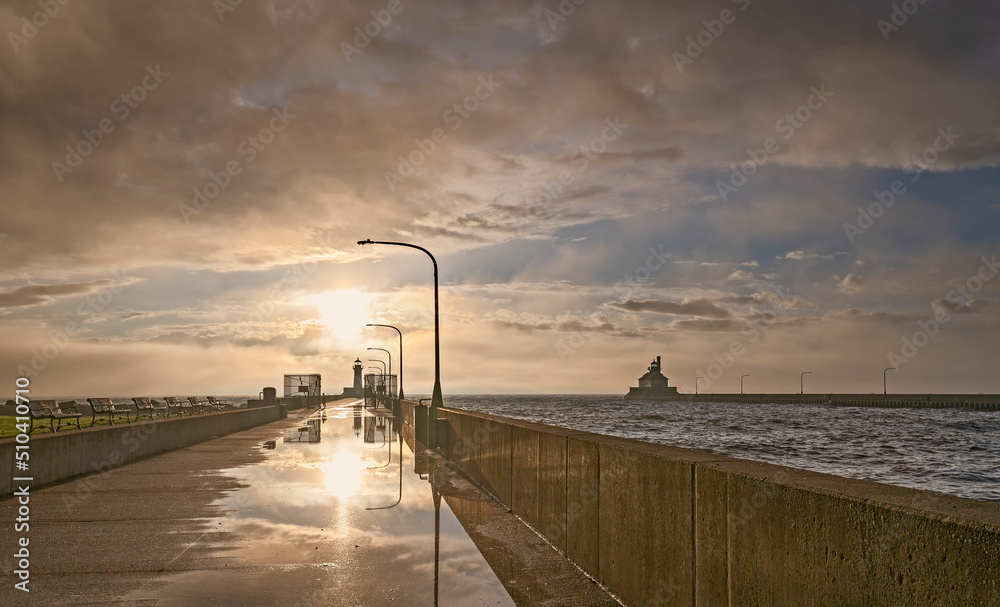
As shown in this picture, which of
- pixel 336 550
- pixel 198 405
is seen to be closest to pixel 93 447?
pixel 336 550

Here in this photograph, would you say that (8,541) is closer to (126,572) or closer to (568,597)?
(126,572)

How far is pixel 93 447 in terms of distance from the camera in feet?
46.2

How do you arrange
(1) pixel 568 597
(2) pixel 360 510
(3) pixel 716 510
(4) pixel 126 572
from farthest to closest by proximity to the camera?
(2) pixel 360 510
(4) pixel 126 572
(1) pixel 568 597
(3) pixel 716 510

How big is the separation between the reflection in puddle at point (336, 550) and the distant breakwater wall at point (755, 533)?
1.09 meters

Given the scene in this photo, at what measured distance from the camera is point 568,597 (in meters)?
6.03

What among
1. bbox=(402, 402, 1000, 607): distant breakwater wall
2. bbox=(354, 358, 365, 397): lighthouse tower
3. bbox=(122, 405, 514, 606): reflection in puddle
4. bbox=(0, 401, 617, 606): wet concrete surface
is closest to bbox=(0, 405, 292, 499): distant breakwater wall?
bbox=(0, 401, 617, 606): wet concrete surface

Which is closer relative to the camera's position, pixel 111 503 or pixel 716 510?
pixel 716 510

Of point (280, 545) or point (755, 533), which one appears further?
point (280, 545)

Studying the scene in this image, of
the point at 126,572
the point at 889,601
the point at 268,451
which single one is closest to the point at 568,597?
the point at 889,601

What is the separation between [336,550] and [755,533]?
4814 mm

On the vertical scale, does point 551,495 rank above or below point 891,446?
above

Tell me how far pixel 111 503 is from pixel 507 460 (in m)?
5.51

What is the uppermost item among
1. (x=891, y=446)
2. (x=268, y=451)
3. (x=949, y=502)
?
(x=949, y=502)

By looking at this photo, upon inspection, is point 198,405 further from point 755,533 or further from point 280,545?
point 755,533
